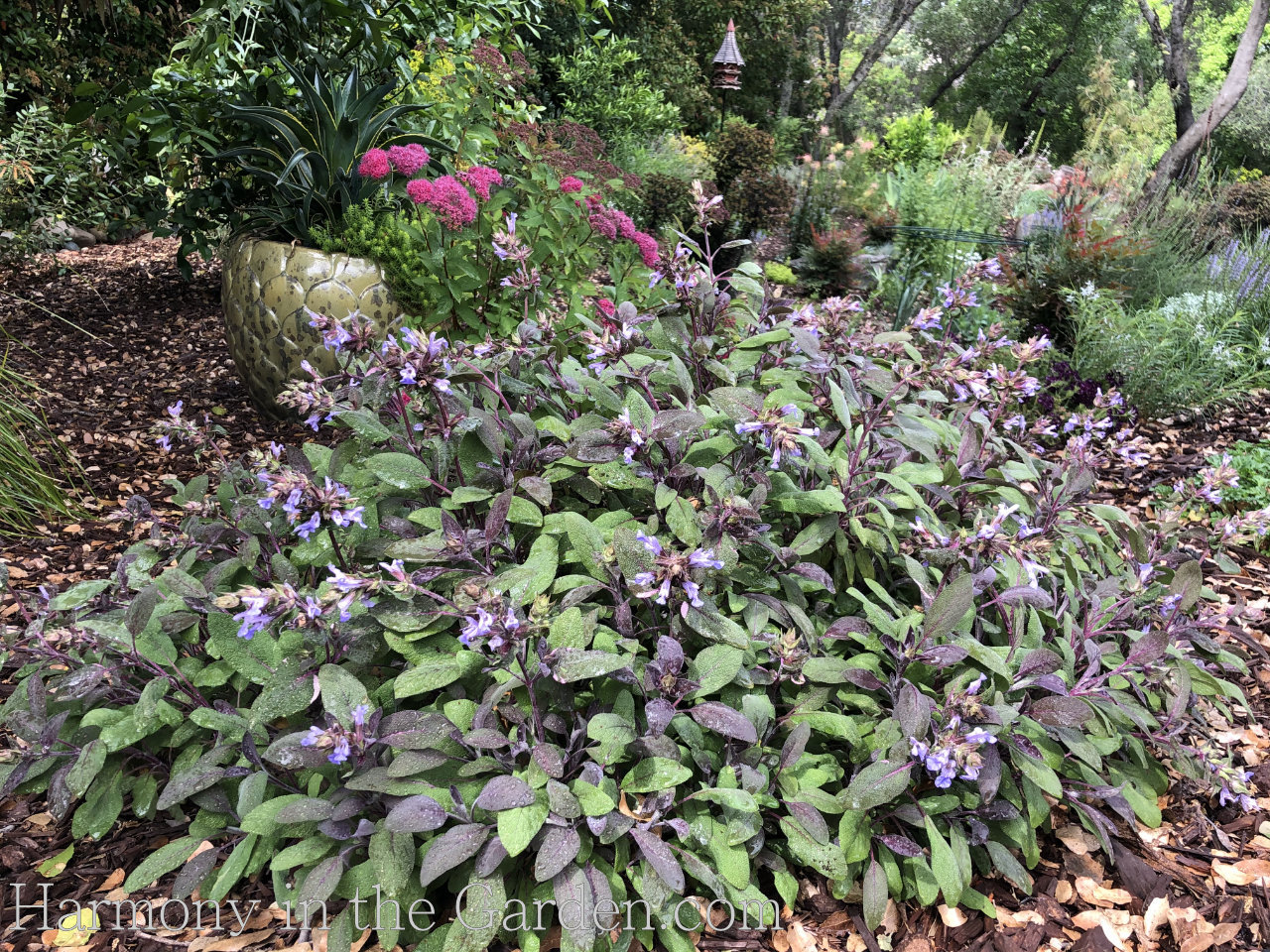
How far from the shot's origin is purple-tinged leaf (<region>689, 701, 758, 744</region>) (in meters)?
1.33

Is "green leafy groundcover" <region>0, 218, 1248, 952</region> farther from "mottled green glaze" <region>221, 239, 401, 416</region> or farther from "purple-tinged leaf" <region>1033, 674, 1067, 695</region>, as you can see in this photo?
"mottled green glaze" <region>221, 239, 401, 416</region>

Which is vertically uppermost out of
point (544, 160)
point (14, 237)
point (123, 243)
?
point (544, 160)

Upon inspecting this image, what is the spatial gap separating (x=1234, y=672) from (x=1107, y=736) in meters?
0.90

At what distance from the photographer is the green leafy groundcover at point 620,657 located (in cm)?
131

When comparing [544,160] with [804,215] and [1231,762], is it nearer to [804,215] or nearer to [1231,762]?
[1231,762]

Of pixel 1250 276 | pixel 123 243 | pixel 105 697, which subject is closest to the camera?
pixel 105 697

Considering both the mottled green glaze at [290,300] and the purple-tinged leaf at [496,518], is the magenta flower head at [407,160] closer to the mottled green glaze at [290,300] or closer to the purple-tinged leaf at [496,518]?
the mottled green glaze at [290,300]

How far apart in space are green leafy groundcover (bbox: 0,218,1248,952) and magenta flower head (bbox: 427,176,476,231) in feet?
3.49

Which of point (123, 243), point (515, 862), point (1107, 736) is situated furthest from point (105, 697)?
point (123, 243)

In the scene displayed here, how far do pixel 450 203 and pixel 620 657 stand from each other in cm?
199

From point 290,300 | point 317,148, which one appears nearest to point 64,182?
point 317,148

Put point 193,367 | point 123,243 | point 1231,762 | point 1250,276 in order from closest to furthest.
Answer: point 1231,762 → point 193,367 → point 1250,276 → point 123,243

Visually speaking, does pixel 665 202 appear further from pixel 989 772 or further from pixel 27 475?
pixel 989 772

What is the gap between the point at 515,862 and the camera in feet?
4.53
